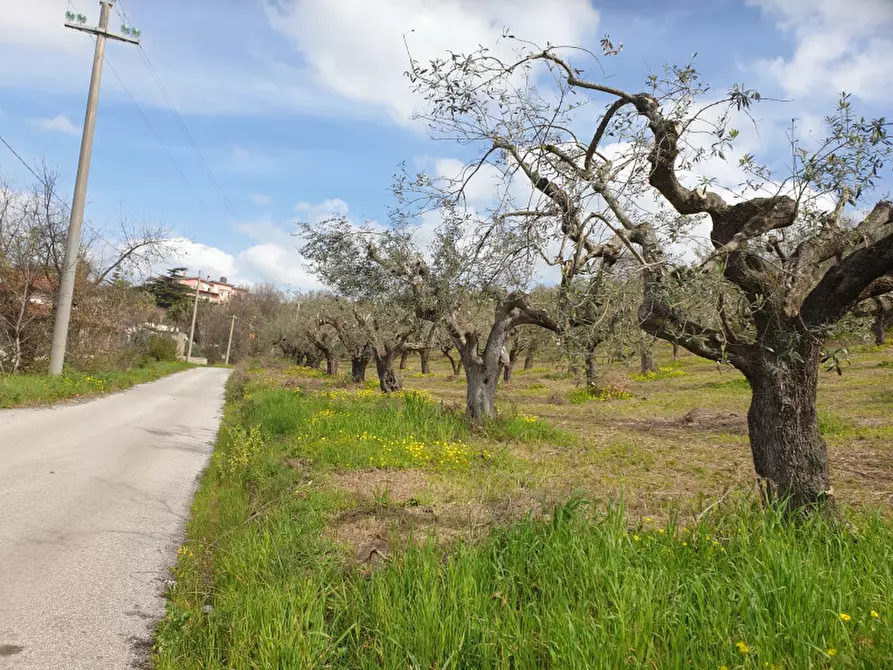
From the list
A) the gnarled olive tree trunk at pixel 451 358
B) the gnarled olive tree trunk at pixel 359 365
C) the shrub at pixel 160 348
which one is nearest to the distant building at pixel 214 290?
the shrub at pixel 160 348

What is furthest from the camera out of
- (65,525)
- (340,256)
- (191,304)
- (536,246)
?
(191,304)

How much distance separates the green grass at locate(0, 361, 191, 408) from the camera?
47.0 ft

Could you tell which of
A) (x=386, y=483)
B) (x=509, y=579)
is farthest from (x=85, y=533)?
(x=509, y=579)

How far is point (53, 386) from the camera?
54.1 feet

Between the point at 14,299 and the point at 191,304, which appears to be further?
the point at 191,304

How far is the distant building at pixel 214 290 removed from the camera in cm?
8669

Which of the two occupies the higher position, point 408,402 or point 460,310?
point 460,310

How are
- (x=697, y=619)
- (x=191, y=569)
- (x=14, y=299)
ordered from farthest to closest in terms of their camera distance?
1. (x=14, y=299)
2. (x=191, y=569)
3. (x=697, y=619)

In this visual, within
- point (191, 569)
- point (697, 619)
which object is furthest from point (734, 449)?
point (191, 569)

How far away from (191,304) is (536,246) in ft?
268

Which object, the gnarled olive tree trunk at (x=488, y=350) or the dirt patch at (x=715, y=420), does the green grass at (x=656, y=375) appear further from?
the gnarled olive tree trunk at (x=488, y=350)

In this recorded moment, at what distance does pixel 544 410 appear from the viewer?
2183cm

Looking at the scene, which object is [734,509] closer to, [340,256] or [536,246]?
[536,246]

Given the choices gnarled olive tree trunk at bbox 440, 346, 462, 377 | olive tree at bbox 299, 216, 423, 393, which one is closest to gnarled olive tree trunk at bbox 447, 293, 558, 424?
olive tree at bbox 299, 216, 423, 393
